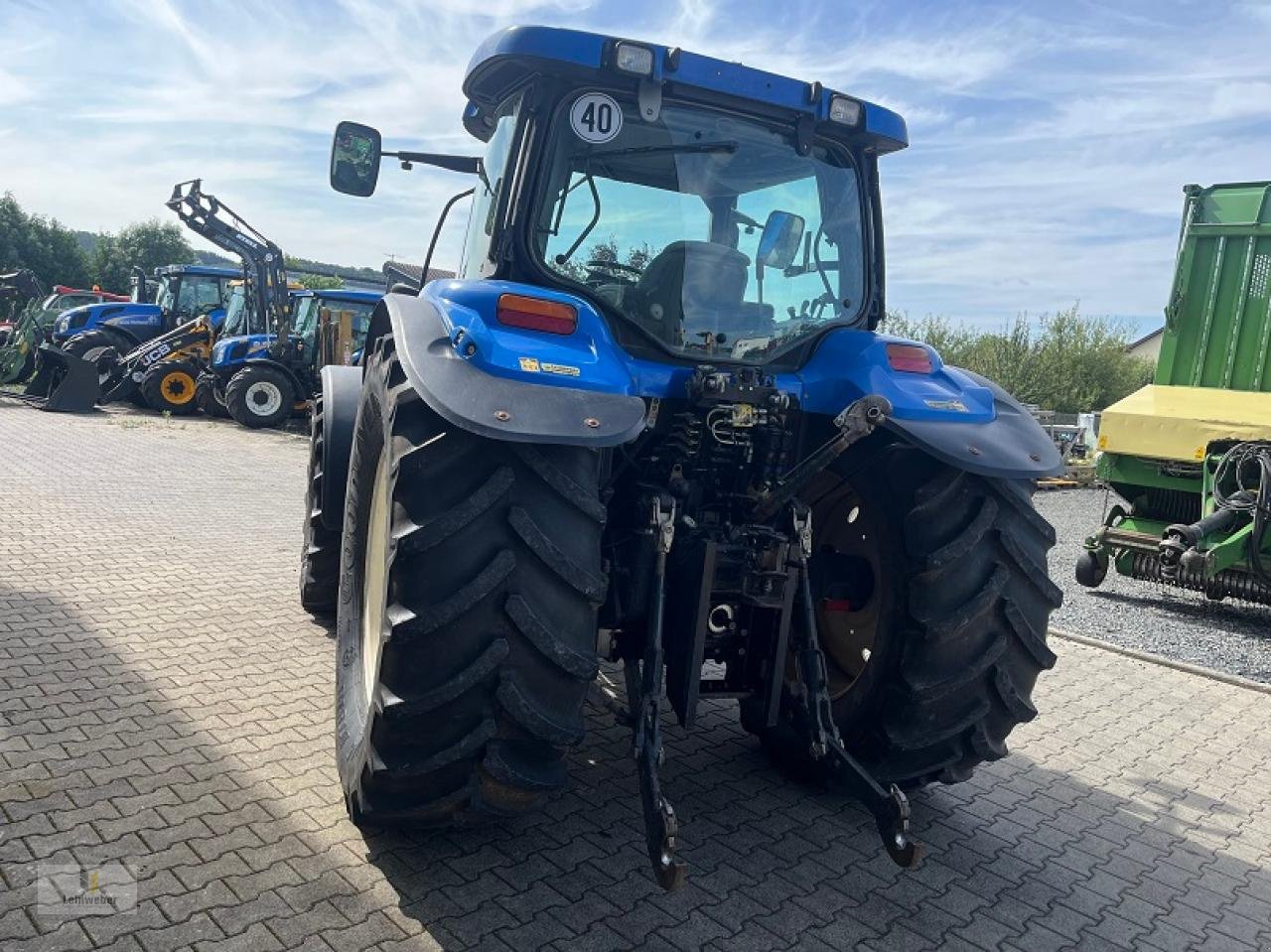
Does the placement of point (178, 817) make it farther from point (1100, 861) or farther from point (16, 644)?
point (1100, 861)

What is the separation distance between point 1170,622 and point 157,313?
1757 centimetres

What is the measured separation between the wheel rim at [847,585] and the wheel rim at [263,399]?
13.3 metres

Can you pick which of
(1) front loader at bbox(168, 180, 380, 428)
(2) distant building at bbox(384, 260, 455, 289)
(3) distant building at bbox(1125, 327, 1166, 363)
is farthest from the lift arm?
(3) distant building at bbox(1125, 327, 1166, 363)

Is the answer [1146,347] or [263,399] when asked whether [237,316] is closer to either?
[263,399]

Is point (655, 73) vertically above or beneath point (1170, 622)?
above

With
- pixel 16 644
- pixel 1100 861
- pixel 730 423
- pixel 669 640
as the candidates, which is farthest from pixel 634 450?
pixel 16 644

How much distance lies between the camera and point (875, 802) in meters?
2.65

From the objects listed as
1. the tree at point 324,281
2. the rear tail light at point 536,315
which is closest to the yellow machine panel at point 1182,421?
the rear tail light at point 536,315

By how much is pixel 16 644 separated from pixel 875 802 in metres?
3.73

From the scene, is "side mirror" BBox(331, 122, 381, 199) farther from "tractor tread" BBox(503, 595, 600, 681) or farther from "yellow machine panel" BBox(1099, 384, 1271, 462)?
"yellow machine panel" BBox(1099, 384, 1271, 462)

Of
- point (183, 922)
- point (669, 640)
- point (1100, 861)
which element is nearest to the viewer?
point (183, 922)

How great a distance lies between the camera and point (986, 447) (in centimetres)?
304

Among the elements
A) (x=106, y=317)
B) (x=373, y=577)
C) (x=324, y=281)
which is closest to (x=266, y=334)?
(x=106, y=317)

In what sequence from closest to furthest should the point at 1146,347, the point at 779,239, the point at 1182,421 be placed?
the point at 779,239 → the point at 1182,421 → the point at 1146,347
